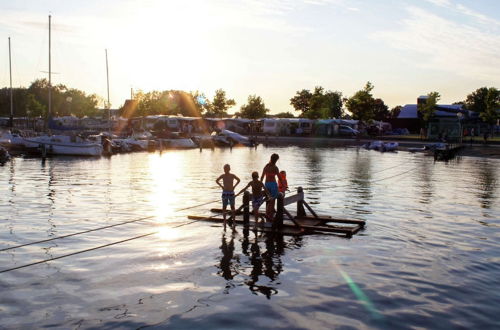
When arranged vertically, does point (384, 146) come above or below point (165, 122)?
below

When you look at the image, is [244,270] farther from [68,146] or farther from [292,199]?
[68,146]

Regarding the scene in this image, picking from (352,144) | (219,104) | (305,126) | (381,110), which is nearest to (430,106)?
(352,144)

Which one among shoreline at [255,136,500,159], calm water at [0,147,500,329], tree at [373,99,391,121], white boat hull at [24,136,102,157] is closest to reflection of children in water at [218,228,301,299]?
calm water at [0,147,500,329]

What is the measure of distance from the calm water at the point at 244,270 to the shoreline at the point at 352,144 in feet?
166

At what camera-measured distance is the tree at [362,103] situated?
383ft

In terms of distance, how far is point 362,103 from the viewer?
116938 millimetres

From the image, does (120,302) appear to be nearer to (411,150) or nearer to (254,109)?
(411,150)

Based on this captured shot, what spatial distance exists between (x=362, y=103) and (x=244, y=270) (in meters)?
109

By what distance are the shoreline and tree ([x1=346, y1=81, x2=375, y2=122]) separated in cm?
1938

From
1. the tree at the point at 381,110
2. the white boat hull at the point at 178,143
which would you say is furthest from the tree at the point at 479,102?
the white boat hull at the point at 178,143

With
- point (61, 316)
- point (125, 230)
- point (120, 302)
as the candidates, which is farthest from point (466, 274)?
point (125, 230)

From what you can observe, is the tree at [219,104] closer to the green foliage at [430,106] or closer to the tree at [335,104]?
the tree at [335,104]

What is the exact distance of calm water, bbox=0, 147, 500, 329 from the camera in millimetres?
10156

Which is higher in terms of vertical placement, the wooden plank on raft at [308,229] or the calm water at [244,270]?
the wooden plank on raft at [308,229]
